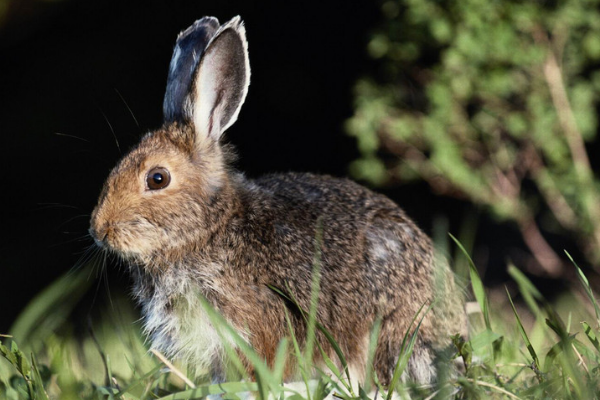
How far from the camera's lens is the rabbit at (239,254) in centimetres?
318

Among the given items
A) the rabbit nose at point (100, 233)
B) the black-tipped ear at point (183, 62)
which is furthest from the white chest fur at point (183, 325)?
the black-tipped ear at point (183, 62)

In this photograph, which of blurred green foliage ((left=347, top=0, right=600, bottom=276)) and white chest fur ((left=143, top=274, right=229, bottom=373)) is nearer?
white chest fur ((left=143, top=274, right=229, bottom=373))

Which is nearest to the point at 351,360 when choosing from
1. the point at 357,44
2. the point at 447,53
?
the point at 447,53

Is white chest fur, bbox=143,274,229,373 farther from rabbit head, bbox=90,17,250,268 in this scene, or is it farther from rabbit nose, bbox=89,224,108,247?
rabbit nose, bbox=89,224,108,247

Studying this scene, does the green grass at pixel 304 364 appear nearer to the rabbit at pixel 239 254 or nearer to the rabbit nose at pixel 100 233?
the rabbit at pixel 239 254

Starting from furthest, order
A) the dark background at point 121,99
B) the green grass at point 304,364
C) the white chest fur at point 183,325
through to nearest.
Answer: the dark background at point 121,99 < the white chest fur at point 183,325 < the green grass at point 304,364

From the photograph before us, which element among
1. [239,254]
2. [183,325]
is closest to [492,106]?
[239,254]

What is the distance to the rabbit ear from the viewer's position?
3.33m

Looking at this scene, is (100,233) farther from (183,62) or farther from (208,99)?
(183,62)

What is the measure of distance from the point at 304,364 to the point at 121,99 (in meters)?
4.29

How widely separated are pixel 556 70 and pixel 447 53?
83 centimetres

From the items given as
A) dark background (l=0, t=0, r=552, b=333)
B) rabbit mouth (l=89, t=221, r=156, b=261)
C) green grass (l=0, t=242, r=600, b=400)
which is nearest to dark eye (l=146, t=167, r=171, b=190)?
rabbit mouth (l=89, t=221, r=156, b=261)

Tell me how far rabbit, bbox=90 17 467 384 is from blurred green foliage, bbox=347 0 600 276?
1.61 metres

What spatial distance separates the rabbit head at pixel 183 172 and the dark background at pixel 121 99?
2803 mm
